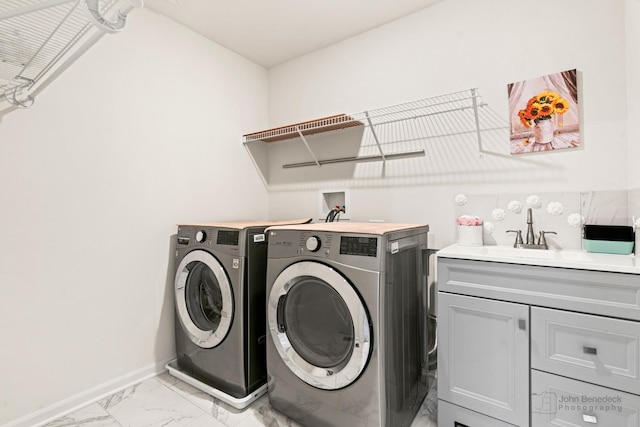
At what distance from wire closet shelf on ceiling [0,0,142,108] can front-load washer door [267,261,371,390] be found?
48.2 inches

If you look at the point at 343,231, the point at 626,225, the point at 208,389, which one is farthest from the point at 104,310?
the point at 626,225

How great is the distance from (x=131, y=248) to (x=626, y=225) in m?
2.80

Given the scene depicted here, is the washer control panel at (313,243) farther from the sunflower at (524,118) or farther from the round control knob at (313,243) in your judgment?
the sunflower at (524,118)

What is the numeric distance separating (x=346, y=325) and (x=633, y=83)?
5.82 feet

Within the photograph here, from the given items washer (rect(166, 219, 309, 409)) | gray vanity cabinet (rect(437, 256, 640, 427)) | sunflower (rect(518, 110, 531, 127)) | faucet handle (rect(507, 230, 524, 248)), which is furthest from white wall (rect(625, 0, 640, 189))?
washer (rect(166, 219, 309, 409))

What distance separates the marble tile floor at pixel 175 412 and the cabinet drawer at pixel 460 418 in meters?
0.12

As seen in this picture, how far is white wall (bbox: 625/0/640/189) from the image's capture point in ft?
4.54

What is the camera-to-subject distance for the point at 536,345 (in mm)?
1304

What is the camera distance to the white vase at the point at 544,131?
67.5 inches

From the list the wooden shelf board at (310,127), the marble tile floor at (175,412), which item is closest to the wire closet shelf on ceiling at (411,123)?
the wooden shelf board at (310,127)

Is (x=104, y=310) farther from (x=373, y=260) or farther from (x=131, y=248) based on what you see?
(x=373, y=260)

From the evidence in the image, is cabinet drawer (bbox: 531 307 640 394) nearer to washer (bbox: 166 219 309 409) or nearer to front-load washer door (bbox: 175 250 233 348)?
washer (bbox: 166 219 309 409)

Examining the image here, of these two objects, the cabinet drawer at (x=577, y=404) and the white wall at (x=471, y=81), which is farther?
the white wall at (x=471, y=81)

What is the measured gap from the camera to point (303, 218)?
2773 millimetres
